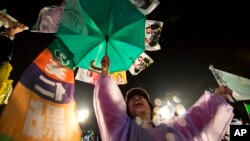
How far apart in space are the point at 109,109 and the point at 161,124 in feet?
2.80

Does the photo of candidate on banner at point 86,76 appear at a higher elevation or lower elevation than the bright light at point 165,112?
higher

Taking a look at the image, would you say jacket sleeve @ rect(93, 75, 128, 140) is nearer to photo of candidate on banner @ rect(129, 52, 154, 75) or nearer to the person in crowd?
the person in crowd

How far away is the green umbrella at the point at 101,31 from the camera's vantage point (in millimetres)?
4387

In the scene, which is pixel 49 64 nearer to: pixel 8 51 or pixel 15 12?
pixel 8 51

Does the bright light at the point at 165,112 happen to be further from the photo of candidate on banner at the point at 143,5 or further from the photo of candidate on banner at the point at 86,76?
the photo of candidate on banner at the point at 143,5

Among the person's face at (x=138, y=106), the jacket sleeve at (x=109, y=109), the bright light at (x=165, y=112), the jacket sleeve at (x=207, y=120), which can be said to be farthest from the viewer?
the bright light at (x=165, y=112)

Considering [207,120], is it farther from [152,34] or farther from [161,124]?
[152,34]

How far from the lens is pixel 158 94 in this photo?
9.27 m

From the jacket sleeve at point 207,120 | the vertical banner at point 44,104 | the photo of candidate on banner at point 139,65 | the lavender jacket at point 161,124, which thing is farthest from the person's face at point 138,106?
the photo of candidate on banner at point 139,65

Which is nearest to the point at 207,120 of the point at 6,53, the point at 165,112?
the point at 6,53

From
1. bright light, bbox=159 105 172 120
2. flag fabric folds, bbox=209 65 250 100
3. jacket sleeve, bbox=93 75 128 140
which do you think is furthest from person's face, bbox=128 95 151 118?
bright light, bbox=159 105 172 120

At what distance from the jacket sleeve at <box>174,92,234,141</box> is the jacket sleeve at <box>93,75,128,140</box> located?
34.0 inches

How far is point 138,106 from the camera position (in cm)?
393

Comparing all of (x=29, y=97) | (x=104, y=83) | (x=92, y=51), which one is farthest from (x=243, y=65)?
(x=29, y=97)
